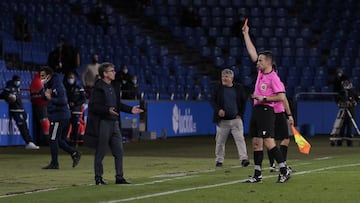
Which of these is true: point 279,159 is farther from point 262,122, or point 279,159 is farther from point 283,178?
point 262,122

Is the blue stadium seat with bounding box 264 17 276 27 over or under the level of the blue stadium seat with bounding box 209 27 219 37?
over

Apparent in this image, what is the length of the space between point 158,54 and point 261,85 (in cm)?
2545

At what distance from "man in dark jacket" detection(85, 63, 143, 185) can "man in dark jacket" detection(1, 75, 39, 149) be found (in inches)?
498

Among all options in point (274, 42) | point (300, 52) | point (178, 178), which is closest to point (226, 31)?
point (274, 42)

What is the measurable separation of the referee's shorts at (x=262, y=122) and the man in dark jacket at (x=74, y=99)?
12.6m

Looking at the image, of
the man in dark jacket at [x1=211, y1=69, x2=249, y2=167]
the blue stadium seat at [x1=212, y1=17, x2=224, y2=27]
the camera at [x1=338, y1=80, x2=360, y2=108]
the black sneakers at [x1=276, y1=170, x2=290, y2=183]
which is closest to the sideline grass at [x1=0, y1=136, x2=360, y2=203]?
the black sneakers at [x1=276, y1=170, x2=290, y2=183]

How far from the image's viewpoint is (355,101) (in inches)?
1153

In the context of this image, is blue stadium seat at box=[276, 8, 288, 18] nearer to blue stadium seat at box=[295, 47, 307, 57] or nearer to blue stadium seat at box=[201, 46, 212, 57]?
blue stadium seat at box=[295, 47, 307, 57]

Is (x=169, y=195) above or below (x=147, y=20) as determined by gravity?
below

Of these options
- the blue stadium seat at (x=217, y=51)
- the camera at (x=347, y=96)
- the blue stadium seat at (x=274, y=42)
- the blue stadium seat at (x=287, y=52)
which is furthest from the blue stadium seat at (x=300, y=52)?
the camera at (x=347, y=96)

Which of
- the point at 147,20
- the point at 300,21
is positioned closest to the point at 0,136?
the point at 147,20

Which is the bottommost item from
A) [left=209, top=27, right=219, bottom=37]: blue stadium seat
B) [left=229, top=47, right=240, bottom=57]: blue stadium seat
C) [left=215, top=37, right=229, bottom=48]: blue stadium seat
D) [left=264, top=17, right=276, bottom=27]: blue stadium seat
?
[left=229, top=47, right=240, bottom=57]: blue stadium seat

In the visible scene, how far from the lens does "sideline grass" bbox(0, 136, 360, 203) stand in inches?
539

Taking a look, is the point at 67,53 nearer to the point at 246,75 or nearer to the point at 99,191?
the point at 246,75
